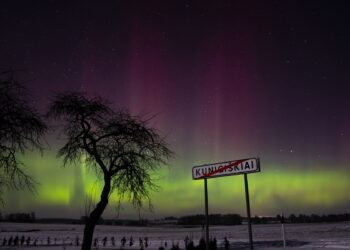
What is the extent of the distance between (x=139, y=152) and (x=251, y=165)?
5.90 metres

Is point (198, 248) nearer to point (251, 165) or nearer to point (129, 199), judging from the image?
point (129, 199)

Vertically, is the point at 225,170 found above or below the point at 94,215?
above

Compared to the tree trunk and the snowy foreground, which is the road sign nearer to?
the tree trunk

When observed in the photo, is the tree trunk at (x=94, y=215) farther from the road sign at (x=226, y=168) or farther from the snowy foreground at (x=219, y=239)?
the road sign at (x=226, y=168)

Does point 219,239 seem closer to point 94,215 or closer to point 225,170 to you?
point 94,215

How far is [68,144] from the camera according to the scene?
12.4 m

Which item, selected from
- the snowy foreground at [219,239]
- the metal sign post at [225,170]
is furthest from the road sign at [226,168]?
the snowy foreground at [219,239]

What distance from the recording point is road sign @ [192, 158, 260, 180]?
25.0ft

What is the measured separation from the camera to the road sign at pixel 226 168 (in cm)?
762

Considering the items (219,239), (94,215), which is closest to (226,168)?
(94,215)

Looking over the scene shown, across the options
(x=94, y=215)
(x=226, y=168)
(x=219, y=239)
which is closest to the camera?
(x=226, y=168)

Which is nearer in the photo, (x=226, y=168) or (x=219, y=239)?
(x=226, y=168)

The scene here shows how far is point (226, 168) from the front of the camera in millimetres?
8211

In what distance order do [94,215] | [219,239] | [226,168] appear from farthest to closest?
[219,239]
[94,215]
[226,168]
